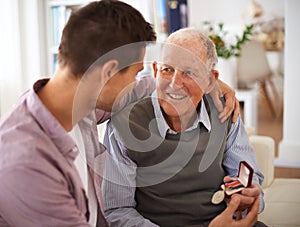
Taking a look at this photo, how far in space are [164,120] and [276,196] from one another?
87 cm

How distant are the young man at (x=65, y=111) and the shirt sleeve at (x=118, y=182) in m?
0.28

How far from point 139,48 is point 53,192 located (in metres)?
0.37

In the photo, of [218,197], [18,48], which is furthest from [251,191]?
[18,48]

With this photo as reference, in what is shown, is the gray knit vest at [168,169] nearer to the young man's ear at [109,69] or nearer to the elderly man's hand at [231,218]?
the elderly man's hand at [231,218]

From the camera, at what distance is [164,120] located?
144cm

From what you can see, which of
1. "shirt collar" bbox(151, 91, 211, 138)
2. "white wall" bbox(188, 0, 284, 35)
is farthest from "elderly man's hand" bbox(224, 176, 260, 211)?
"white wall" bbox(188, 0, 284, 35)

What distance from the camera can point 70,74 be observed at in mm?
1020

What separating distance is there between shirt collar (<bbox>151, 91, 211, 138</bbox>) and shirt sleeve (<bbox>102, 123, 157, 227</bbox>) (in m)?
0.14

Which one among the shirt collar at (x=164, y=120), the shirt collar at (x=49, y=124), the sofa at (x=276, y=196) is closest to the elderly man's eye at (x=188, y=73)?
the shirt collar at (x=164, y=120)

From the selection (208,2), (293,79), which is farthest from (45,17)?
(208,2)

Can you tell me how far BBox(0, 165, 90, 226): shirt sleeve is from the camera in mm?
926

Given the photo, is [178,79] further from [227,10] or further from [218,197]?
[227,10]

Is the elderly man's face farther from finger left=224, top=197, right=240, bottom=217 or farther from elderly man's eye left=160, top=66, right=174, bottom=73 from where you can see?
finger left=224, top=197, right=240, bottom=217

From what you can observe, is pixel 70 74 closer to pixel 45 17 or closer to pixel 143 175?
pixel 143 175
